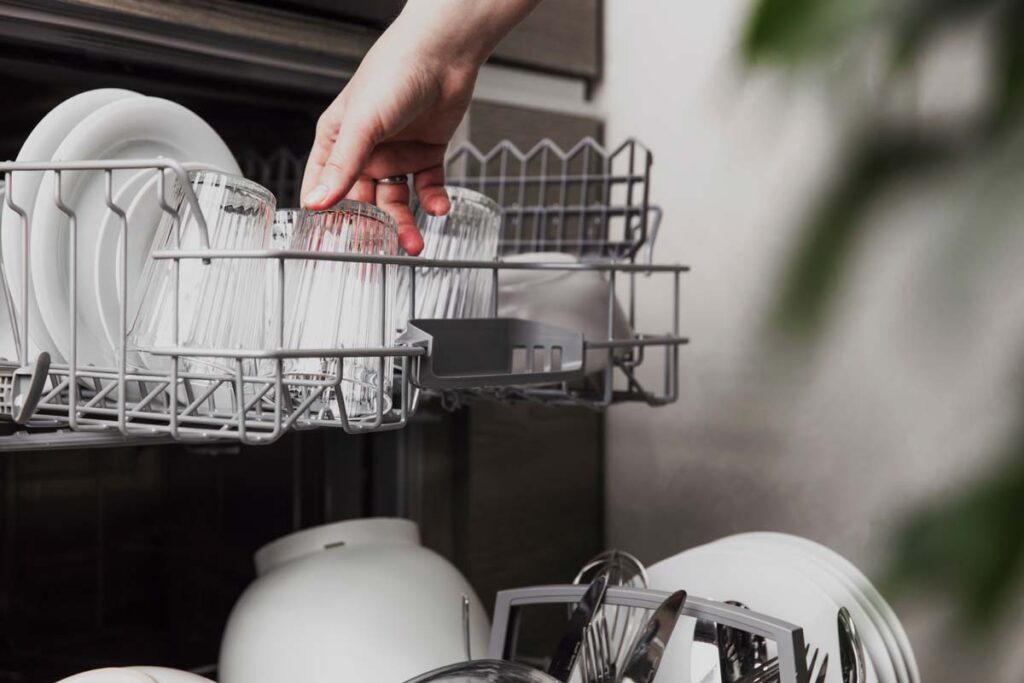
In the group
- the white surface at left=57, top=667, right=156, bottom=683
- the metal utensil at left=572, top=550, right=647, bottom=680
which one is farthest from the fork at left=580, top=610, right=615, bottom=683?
the white surface at left=57, top=667, right=156, bottom=683

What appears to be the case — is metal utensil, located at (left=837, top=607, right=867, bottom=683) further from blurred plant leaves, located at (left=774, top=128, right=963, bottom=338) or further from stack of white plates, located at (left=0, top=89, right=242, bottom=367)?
blurred plant leaves, located at (left=774, top=128, right=963, bottom=338)

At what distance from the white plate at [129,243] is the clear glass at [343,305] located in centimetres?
9

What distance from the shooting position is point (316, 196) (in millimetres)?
561

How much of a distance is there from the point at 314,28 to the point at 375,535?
38 cm

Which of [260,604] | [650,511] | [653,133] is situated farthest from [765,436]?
[260,604]

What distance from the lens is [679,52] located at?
3.58 feet

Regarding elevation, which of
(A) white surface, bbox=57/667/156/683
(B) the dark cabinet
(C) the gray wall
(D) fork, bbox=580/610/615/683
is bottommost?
(D) fork, bbox=580/610/615/683

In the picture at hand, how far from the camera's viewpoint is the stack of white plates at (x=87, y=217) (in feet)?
1.87

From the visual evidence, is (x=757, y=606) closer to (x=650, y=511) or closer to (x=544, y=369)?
(x=544, y=369)

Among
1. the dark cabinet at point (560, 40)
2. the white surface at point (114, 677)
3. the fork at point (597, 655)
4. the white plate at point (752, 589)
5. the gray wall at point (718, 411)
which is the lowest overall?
the fork at point (597, 655)

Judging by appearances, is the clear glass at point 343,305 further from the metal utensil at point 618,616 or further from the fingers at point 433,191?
the metal utensil at point 618,616

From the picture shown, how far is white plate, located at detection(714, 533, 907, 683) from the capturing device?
681 millimetres

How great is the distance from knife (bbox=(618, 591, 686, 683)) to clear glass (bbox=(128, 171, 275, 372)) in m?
0.27

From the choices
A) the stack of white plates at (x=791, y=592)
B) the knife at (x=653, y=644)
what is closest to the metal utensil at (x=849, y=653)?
the stack of white plates at (x=791, y=592)
